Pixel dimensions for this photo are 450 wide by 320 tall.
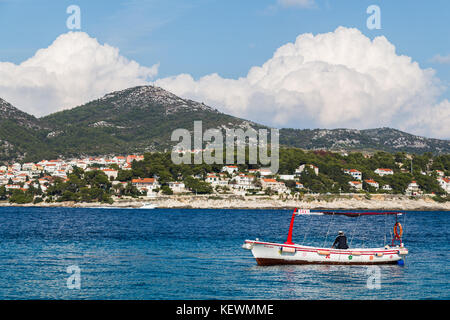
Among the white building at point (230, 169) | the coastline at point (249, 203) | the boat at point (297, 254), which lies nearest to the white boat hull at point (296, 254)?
the boat at point (297, 254)

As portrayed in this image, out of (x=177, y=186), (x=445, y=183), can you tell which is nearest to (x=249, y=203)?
(x=177, y=186)

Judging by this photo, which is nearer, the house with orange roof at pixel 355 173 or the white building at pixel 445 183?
the house with orange roof at pixel 355 173

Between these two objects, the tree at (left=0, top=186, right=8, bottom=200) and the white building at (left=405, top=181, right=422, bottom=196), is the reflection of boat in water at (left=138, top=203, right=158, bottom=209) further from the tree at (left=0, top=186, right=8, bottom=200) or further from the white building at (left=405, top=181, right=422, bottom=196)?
the white building at (left=405, top=181, right=422, bottom=196)

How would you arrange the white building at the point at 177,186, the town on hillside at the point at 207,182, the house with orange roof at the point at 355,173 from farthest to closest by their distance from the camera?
the house with orange roof at the point at 355,173
the white building at the point at 177,186
the town on hillside at the point at 207,182

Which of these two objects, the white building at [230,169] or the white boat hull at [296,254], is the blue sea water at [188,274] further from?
the white building at [230,169]

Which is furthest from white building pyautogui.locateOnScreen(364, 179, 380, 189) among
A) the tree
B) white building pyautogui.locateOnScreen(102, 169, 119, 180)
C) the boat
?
the boat

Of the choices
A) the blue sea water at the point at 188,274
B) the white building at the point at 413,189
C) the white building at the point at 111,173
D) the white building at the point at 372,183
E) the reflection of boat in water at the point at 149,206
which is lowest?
the reflection of boat in water at the point at 149,206

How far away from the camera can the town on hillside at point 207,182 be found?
129375 mm

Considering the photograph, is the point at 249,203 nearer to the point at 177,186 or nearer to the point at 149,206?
the point at 177,186

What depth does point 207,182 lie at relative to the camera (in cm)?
13375

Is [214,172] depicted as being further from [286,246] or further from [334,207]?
[286,246]

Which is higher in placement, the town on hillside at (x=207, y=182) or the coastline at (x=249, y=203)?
the town on hillside at (x=207, y=182)

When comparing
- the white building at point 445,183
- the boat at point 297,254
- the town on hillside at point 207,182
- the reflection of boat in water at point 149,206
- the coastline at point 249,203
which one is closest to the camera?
the boat at point 297,254
